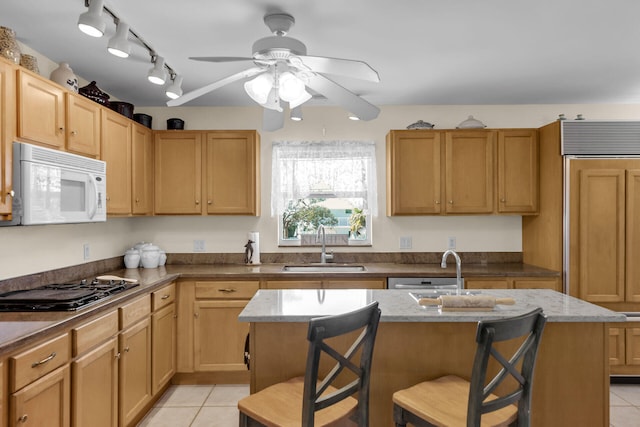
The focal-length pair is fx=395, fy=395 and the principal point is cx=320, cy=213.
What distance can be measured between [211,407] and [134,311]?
100 cm

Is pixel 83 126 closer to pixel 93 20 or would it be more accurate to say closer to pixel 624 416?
pixel 93 20

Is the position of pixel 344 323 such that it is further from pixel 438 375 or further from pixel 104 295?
pixel 104 295

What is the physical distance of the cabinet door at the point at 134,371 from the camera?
2412 mm

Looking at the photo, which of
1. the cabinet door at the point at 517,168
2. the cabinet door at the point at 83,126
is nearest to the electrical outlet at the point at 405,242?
the cabinet door at the point at 517,168

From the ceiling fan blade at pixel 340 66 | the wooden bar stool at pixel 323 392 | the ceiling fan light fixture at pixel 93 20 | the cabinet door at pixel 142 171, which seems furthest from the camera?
the cabinet door at pixel 142 171

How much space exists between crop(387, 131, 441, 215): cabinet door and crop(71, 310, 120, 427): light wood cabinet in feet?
8.14

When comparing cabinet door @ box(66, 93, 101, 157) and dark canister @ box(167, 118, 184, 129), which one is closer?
cabinet door @ box(66, 93, 101, 157)

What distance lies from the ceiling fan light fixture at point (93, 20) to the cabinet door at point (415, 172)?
2539mm

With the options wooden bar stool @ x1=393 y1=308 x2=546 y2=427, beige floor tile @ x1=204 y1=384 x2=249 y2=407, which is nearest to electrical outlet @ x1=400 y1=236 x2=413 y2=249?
beige floor tile @ x1=204 y1=384 x2=249 y2=407

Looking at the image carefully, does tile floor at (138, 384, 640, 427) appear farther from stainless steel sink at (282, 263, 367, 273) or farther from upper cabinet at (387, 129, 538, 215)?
upper cabinet at (387, 129, 538, 215)

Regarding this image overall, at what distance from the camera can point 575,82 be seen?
3338 millimetres

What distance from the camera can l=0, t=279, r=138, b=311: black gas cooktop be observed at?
1.97 meters

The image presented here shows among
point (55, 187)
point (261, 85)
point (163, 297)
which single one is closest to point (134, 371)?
point (163, 297)

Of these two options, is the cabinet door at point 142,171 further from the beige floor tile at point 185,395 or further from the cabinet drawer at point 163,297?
the beige floor tile at point 185,395
